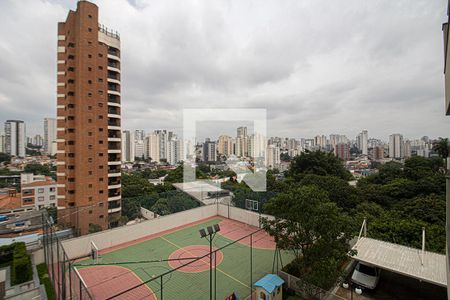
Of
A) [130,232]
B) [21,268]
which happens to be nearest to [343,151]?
[130,232]

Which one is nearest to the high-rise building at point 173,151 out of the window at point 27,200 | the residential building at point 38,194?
the residential building at point 38,194

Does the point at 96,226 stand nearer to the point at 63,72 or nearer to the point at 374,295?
the point at 374,295

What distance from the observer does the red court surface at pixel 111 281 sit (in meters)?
6.40

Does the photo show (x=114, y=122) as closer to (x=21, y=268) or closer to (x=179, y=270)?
(x=21, y=268)

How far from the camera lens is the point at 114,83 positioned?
1761 cm

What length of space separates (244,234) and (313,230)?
5.84 m

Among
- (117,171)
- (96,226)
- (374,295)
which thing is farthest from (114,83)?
(374,295)

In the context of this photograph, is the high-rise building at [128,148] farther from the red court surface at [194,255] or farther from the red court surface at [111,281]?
the red court surface at [111,281]

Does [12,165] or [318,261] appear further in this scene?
[12,165]

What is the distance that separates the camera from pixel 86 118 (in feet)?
51.5

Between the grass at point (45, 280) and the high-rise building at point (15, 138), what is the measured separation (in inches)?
2569

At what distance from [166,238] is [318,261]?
7.31 meters

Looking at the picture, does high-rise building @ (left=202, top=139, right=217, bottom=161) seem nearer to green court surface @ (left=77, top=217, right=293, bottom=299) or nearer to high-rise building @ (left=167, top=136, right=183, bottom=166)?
green court surface @ (left=77, top=217, right=293, bottom=299)

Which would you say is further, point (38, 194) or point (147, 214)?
point (38, 194)
